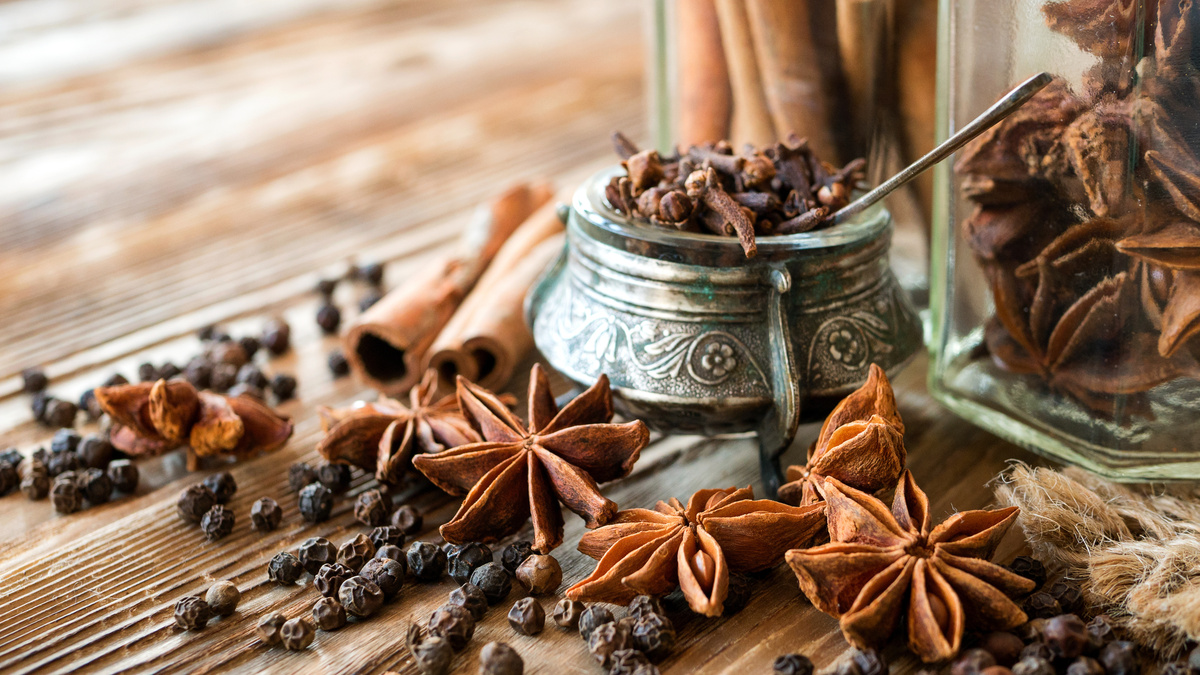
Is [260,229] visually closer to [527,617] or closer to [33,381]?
[33,381]

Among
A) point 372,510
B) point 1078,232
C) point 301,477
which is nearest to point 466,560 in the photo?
point 372,510

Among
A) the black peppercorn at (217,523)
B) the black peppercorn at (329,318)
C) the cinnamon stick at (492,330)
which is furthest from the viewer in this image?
the black peppercorn at (329,318)

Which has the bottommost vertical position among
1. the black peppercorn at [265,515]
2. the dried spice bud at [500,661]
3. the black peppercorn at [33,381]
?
the dried spice bud at [500,661]

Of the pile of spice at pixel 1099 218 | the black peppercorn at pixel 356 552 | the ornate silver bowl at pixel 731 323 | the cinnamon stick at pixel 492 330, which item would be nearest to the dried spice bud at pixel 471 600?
the black peppercorn at pixel 356 552

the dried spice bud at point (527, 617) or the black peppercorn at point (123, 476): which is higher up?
the black peppercorn at point (123, 476)

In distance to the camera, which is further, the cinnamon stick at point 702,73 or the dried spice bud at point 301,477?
the cinnamon stick at point 702,73

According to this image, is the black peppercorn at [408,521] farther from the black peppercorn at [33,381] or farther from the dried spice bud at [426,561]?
the black peppercorn at [33,381]
